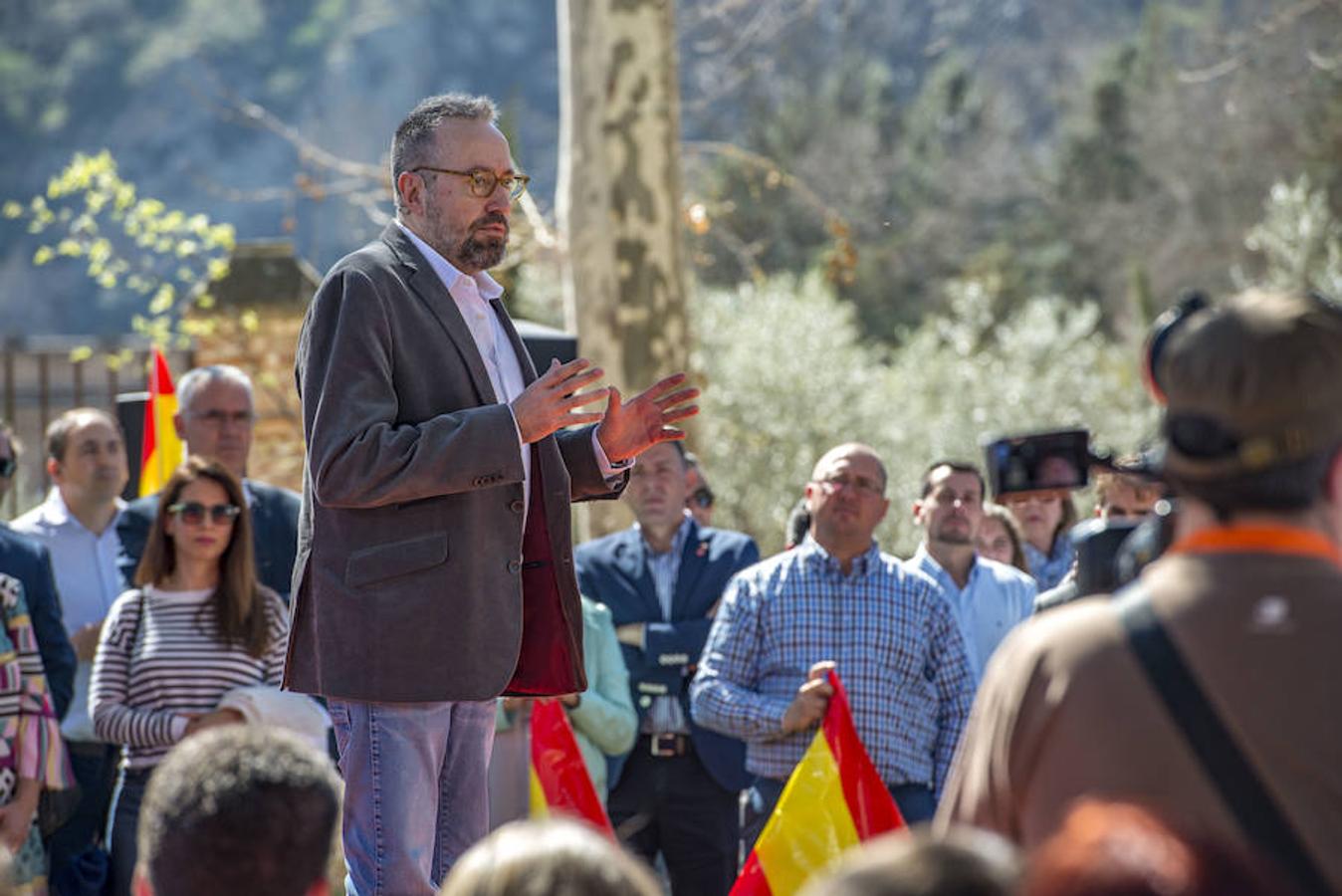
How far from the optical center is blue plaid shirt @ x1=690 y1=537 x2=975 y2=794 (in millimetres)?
6633

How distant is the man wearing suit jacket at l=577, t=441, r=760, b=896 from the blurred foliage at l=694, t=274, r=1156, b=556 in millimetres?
13041

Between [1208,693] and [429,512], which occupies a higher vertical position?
[429,512]

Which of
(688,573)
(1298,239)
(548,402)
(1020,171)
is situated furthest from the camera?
(1020,171)

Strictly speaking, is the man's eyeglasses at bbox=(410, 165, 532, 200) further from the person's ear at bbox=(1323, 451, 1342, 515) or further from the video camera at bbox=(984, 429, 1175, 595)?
the person's ear at bbox=(1323, 451, 1342, 515)

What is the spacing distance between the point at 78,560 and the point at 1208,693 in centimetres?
626

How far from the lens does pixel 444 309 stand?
14.3ft

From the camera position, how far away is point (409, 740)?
4.21 metres

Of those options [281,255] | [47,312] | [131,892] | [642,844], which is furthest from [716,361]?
[47,312]

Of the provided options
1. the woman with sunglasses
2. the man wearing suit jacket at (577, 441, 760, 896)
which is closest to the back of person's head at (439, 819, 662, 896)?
the woman with sunglasses

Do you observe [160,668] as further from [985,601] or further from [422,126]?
[985,601]

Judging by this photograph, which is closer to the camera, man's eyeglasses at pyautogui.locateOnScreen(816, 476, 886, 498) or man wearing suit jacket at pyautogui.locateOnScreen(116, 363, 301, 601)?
man's eyeglasses at pyautogui.locateOnScreen(816, 476, 886, 498)

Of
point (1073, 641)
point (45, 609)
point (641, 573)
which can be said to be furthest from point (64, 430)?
point (1073, 641)

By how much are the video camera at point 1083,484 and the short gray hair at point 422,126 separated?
5.21 feet

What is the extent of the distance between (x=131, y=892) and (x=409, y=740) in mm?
2337
